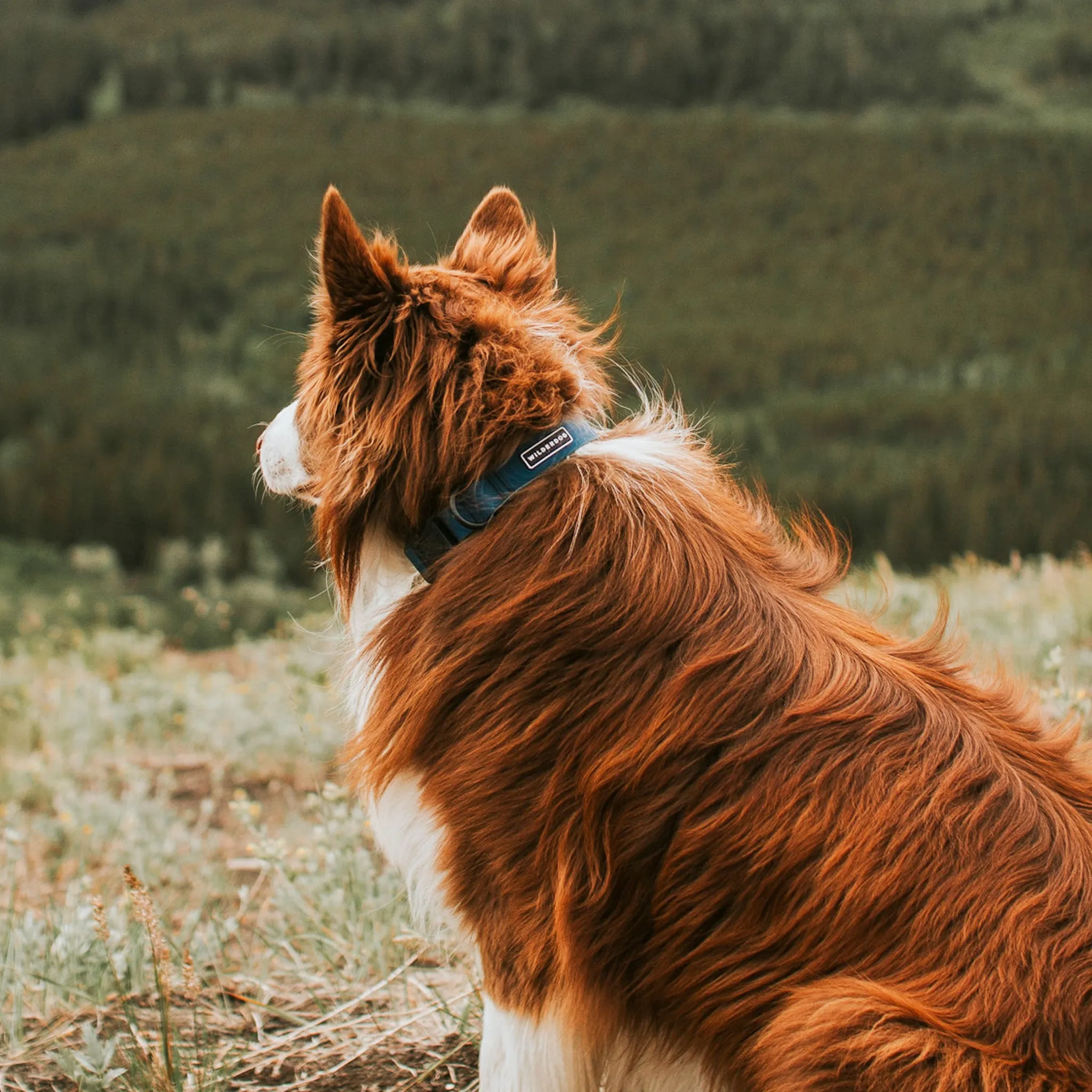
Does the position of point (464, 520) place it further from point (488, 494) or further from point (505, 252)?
point (505, 252)

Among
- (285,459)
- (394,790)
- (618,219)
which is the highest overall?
(285,459)

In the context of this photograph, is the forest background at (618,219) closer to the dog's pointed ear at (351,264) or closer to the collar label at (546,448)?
the dog's pointed ear at (351,264)

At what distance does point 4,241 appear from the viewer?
30.5m

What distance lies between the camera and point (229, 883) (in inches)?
198

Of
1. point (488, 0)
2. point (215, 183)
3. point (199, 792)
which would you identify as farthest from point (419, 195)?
point (199, 792)

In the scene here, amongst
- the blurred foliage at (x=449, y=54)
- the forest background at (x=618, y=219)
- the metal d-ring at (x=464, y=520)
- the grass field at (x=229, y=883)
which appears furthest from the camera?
the blurred foliage at (x=449, y=54)

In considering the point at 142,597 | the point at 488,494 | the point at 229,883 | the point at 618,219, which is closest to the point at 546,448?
the point at 488,494

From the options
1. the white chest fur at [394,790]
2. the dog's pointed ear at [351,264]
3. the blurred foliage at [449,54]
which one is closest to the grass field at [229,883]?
the white chest fur at [394,790]

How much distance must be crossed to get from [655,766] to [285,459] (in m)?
1.18

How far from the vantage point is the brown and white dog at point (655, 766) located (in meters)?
2.07

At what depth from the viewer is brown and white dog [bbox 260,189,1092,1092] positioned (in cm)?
207

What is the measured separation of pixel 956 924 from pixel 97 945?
9.02ft

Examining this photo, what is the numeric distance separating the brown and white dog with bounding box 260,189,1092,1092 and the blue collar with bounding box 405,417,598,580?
0.07 ft

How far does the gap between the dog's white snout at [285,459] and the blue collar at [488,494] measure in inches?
16.1
